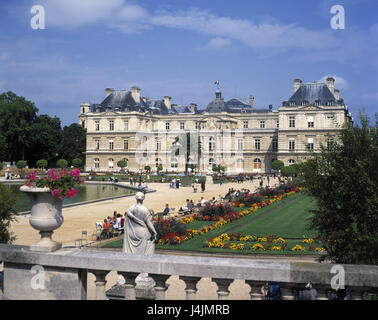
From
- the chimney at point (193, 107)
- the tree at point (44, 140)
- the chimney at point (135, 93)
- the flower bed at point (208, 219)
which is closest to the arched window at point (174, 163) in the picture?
the chimney at point (135, 93)

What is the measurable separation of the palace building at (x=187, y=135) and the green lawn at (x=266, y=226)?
48.5 metres

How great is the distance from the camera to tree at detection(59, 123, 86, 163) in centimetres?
8344

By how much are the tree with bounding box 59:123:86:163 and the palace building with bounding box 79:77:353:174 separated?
3.04m

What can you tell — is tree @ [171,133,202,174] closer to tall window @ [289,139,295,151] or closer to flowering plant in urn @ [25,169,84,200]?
tall window @ [289,139,295,151]

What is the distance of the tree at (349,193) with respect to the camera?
719 cm

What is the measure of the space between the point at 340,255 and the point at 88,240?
11.5 m

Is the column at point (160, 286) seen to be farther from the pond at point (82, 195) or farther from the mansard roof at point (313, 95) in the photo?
the mansard roof at point (313, 95)

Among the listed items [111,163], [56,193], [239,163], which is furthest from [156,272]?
[111,163]

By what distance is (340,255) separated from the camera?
741 centimetres

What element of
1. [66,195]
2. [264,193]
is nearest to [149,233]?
[66,195]

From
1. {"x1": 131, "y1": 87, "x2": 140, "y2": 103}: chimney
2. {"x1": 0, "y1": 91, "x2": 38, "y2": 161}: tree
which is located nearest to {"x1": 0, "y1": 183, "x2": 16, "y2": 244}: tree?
{"x1": 0, "y1": 91, "x2": 38, "y2": 161}: tree

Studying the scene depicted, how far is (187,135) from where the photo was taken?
73375 mm

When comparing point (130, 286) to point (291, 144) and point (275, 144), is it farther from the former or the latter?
point (275, 144)

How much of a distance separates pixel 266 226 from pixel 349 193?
38.9 feet
